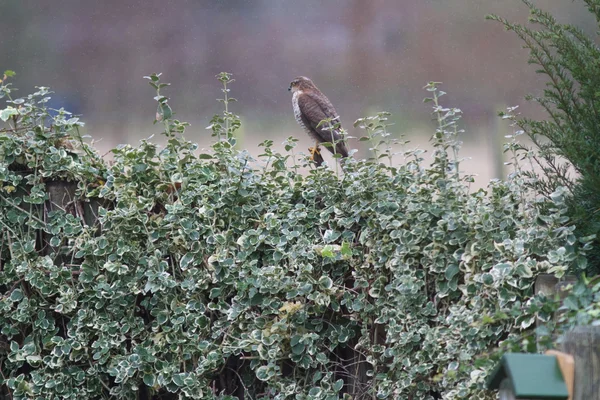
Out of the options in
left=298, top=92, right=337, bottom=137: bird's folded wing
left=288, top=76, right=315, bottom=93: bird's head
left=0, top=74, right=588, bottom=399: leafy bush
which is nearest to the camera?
left=0, top=74, right=588, bottom=399: leafy bush

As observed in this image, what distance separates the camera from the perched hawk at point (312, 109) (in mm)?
3438

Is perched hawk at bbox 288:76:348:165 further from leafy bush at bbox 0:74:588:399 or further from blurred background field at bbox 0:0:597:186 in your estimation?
leafy bush at bbox 0:74:588:399

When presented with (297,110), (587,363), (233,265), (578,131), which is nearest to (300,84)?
(297,110)

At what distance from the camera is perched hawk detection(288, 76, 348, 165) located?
344 centimetres

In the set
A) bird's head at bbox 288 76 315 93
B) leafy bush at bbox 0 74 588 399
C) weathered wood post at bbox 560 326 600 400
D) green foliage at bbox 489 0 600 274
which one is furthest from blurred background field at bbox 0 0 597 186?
weathered wood post at bbox 560 326 600 400

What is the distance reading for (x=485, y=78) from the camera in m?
3.53

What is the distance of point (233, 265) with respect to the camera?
2.39 m

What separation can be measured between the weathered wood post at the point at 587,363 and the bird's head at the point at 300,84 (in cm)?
245

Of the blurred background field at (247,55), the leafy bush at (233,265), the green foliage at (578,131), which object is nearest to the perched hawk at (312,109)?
the blurred background field at (247,55)

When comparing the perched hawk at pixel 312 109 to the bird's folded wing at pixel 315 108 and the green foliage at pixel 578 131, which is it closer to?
the bird's folded wing at pixel 315 108

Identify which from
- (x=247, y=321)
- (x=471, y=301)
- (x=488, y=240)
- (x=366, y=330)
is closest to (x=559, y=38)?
(x=488, y=240)

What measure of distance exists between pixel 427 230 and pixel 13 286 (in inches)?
60.3

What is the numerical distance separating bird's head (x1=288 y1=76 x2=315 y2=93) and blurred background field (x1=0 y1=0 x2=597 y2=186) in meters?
0.15

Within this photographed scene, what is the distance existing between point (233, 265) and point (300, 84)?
4.79 ft
